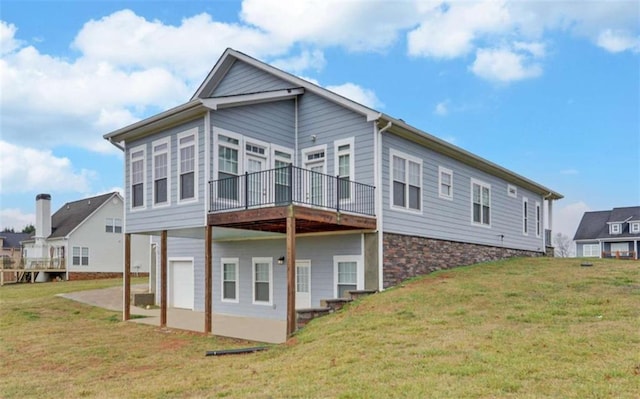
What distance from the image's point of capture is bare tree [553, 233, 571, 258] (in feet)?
213

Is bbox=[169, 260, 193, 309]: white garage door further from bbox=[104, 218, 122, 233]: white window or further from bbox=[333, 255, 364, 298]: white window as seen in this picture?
bbox=[104, 218, 122, 233]: white window

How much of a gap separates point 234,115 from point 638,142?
14.7 m

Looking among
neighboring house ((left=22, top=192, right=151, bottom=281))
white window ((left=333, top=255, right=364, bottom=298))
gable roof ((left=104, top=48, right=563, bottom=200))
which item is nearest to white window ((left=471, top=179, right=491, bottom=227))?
gable roof ((left=104, top=48, right=563, bottom=200))

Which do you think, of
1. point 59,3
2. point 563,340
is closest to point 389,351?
point 563,340

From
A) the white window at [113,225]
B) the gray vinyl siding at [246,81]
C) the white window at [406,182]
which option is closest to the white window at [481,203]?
the white window at [406,182]

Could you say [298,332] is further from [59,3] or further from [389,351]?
[59,3]

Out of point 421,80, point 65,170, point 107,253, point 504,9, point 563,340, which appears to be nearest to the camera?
point 563,340

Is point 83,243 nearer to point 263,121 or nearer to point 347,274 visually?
point 263,121

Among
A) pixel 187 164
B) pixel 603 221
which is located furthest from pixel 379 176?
pixel 603 221

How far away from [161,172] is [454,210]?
9.91m

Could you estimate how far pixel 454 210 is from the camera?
58.7 ft

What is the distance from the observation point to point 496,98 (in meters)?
20.7

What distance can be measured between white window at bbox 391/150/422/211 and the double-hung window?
664 cm

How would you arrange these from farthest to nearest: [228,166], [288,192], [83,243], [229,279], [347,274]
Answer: [83,243]
[229,279]
[288,192]
[347,274]
[228,166]
